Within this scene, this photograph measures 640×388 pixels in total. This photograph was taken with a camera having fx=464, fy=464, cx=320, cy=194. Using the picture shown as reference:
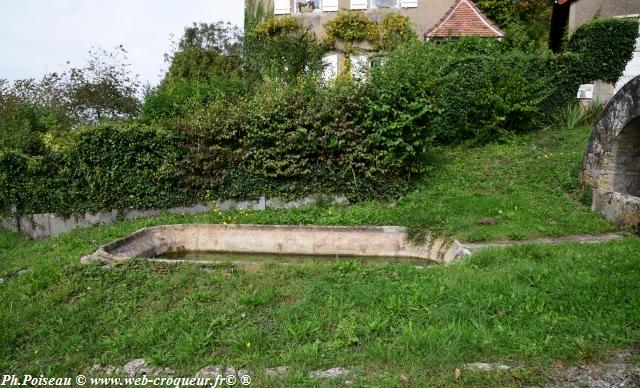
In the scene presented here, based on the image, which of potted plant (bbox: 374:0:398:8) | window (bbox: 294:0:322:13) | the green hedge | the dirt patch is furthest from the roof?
the dirt patch

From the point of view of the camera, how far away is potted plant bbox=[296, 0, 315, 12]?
65.7 feet

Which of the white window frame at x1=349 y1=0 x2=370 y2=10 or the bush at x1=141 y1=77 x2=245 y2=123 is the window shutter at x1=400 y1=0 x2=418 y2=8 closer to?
the white window frame at x1=349 y1=0 x2=370 y2=10

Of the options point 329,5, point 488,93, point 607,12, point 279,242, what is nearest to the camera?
point 279,242

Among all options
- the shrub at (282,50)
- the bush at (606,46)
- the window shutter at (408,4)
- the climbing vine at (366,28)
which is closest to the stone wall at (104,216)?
the shrub at (282,50)

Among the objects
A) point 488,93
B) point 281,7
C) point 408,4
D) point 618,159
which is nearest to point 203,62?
point 281,7

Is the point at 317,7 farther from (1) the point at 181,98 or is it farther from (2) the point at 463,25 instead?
(1) the point at 181,98

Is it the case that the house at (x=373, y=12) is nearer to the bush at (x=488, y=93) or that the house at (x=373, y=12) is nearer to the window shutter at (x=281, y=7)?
the window shutter at (x=281, y=7)

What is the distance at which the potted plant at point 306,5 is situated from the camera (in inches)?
788

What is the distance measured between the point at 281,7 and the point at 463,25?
7703 mm

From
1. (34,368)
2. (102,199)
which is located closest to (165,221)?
(102,199)

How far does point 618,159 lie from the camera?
30.6 feet

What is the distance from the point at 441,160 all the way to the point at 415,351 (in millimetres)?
9477

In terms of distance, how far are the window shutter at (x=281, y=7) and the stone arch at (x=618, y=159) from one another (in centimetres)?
1421

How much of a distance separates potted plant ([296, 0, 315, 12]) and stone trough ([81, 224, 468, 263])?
13.2m
